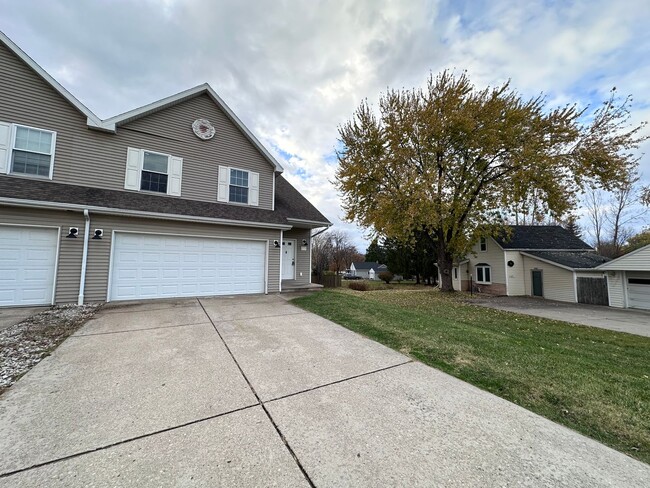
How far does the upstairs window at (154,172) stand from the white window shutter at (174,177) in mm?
128

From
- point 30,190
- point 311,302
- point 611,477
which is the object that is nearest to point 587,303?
point 311,302

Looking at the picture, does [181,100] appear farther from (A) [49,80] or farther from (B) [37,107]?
(B) [37,107]

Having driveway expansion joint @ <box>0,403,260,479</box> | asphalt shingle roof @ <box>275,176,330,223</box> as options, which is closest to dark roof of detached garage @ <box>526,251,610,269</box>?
asphalt shingle roof @ <box>275,176,330,223</box>

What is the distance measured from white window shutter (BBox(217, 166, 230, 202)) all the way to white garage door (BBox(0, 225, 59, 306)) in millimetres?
4759

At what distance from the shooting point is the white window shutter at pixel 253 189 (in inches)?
425

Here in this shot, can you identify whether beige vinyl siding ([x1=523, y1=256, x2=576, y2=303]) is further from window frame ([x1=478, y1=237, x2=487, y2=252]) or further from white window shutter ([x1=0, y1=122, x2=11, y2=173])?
white window shutter ([x1=0, y1=122, x2=11, y2=173])

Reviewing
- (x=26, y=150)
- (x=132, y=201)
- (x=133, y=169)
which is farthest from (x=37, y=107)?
(x=132, y=201)

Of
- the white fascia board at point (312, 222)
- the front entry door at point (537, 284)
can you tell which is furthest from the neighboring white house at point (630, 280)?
the white fascia board at point (312, 222)

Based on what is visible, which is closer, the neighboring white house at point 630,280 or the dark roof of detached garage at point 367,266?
the neighboring white house at point 630,280

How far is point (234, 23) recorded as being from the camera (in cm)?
885

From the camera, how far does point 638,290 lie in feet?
37.8

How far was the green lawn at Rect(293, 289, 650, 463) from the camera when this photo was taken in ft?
8.30

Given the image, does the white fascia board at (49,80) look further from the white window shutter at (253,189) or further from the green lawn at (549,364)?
the green lawn at (549,364)

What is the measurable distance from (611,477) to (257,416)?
2.73 metres
